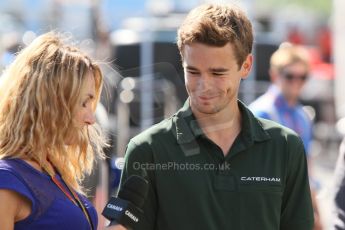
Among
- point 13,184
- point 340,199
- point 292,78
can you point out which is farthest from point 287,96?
point 13,184

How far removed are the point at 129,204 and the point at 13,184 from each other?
1.35 feet

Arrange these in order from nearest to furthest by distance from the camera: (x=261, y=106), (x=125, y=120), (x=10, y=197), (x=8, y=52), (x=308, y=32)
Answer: (x=10, y=197), (x=261, y=106), (x=8, y=52), (x=125, y=120), (x=308, y=32)

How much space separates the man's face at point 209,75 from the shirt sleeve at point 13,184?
0.69 m

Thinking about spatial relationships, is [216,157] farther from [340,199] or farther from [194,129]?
[340,199]

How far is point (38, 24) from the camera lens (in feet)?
32.3

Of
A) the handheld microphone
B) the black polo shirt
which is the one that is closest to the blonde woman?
the handheld microphone

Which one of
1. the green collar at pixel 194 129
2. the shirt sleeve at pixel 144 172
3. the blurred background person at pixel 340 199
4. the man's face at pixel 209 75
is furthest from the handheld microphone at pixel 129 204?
the blurred background person at pixel 340 199

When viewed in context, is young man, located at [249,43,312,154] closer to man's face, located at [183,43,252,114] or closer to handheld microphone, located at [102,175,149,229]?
man's face, located at [183,43,252,114]

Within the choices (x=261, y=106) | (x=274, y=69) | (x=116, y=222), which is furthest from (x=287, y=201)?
(x=274, y=69)

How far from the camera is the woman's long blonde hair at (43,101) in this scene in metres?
2.76

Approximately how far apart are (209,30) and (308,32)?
45.6 feet

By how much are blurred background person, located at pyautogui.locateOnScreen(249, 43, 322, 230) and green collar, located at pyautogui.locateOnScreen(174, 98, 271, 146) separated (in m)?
2.50

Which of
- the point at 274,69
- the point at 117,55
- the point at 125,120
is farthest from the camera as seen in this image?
the point at 117,55

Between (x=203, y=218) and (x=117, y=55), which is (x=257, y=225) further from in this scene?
(x=117, y=55)
